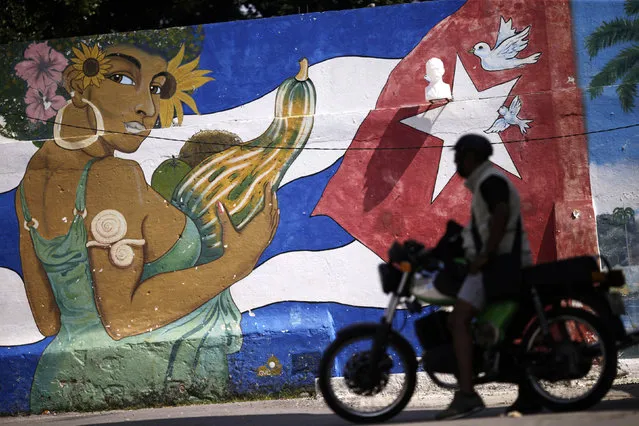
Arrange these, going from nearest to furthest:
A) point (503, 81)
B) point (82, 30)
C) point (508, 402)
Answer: point (508, 402) → point (503, 81) → point (82, 30)

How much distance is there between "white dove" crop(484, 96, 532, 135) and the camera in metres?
9.77

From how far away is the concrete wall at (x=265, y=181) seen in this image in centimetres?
975

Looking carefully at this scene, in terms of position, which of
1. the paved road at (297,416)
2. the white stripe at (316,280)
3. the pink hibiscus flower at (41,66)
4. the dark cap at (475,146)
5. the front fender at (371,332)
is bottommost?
the paved road at (297,416)

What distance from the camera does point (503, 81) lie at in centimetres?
984

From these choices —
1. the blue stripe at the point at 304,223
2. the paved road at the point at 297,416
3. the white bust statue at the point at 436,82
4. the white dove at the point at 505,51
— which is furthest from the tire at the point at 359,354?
the white dove at the point at 505,51

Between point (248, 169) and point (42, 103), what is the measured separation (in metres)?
2.69

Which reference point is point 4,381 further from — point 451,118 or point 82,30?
point 82,30

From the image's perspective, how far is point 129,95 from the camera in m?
10.4

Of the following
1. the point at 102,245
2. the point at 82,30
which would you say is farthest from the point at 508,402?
the point at 82,30

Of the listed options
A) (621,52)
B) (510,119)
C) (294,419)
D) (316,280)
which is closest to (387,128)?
(510,119)

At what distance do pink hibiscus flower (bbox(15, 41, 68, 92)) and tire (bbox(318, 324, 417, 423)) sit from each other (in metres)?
6.50

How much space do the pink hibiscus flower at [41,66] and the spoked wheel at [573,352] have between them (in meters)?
7.25

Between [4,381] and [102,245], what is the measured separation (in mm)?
1948

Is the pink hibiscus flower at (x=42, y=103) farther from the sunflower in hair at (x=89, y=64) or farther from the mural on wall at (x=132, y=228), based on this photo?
the sunflower in hair at (x=89, y=64)
